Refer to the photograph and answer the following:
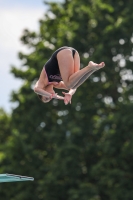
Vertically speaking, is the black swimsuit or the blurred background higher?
the blurred background

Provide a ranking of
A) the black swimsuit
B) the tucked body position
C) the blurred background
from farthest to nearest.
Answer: the blurred background
the black swimsuit
the tucked body position

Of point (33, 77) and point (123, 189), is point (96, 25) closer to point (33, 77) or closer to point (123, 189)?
point (33, 77)

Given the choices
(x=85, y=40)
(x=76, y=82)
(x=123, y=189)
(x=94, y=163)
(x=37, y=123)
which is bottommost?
(x=76, y=82)

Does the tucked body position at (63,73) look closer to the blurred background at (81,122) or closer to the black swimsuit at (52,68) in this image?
the black swimsuit at (52,68)

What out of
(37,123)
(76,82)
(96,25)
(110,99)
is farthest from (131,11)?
(76,82)

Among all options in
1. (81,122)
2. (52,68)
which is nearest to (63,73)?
(52,68)

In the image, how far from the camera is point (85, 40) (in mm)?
29062

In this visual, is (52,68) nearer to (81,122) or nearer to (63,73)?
(63,73)

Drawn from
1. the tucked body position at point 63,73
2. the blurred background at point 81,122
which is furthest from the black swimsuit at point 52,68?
the blurred background at point 81,122

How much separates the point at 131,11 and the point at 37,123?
6.32 metres

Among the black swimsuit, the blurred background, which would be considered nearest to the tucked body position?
the black swimsuit

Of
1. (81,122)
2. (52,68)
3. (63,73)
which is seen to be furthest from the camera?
(81,122)

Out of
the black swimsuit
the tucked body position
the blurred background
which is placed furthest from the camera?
→ the blurred background

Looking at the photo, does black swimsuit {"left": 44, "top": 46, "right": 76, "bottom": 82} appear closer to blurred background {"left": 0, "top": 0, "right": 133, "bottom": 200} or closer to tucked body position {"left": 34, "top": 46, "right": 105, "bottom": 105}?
tucked body position {"left": 34, "top": 46, "right": 105, "bottom": 105}
